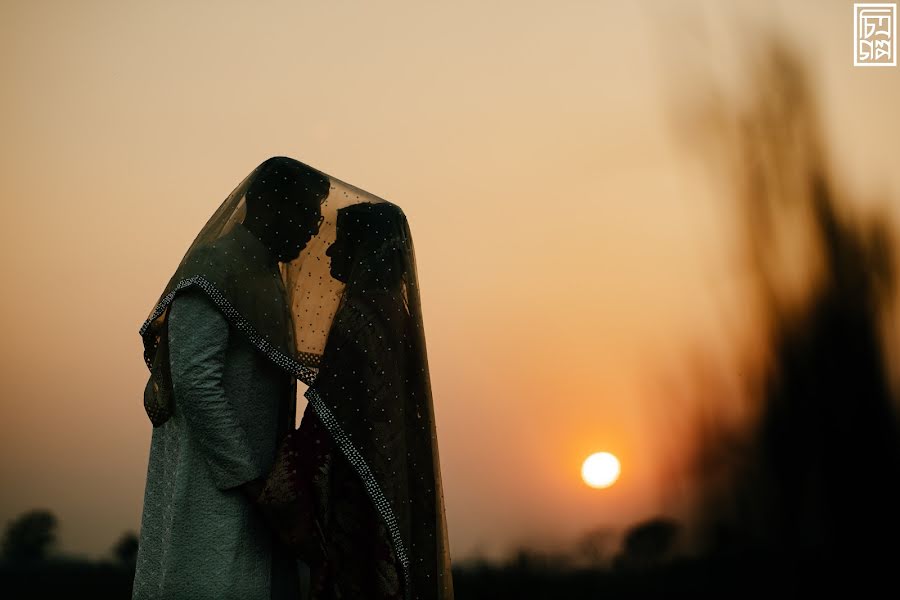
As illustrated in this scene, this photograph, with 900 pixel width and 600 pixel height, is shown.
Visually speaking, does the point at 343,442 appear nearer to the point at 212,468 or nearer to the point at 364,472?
the point at 364,472

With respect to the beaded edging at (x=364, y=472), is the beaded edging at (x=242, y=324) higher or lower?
higher

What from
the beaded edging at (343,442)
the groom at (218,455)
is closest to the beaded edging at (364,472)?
the beaded edging at (343,442)

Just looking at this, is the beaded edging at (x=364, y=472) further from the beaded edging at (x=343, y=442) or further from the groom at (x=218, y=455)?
the groom at (x=218, y=455)

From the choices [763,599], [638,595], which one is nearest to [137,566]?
[638,595]

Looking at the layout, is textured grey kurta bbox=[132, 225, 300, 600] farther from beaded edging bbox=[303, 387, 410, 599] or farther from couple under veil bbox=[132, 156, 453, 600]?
beaded edging bbox=[303, 387, 410, 599]

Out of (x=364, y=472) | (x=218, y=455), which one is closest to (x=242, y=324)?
(x=218, y=455)

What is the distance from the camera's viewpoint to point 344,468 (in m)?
2.08

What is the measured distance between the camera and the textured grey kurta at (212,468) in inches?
77.9

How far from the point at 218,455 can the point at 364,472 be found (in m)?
0.34

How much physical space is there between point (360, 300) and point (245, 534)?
62cm

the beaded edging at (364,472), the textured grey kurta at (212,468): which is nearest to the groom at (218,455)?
the textured grey kurta at (212,468)

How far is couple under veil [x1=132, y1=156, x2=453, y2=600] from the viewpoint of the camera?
2.00m

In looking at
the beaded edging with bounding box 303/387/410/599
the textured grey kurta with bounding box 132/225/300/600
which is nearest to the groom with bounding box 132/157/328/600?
the textured grey kurta with bounding box 132/225/300/600

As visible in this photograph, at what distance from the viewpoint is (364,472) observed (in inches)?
80.5
